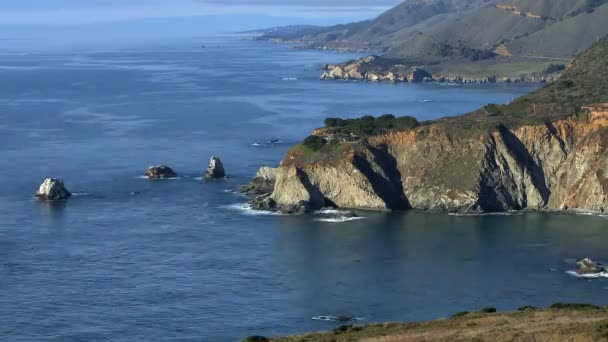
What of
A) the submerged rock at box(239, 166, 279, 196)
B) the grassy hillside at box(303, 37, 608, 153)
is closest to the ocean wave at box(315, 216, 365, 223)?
the grassy hillside at box(303, 37, 608, 153)

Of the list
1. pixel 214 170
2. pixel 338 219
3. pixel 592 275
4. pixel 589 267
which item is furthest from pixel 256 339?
pixel 214 170

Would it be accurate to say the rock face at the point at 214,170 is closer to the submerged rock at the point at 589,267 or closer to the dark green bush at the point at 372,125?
the dark green bush at the point at 372,125

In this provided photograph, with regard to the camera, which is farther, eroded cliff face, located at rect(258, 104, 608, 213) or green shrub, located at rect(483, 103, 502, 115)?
green shrub, located at rect(483, 103, 502, 115)

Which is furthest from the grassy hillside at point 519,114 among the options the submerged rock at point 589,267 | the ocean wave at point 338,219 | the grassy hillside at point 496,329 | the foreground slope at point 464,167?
the grassy hillside at point 496,329

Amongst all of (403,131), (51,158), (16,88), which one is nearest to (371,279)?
(403,131)

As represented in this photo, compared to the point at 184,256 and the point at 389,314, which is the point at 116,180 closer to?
the point at 184,256

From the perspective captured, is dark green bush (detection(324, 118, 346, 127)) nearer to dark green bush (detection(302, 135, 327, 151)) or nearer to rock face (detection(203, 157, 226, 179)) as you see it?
dark green bush (detection(302, 135, 327, 151))
